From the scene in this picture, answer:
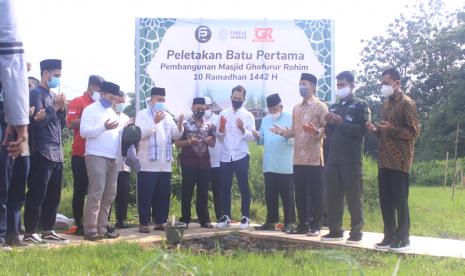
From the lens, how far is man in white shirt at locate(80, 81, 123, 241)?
20.9ft

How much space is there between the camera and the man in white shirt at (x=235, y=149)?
7.63 metres

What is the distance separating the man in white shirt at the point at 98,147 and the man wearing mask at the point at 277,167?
6.38 feet

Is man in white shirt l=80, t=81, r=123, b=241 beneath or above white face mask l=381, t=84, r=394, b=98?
beneath

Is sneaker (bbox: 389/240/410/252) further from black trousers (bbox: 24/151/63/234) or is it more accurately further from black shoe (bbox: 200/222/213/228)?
black trousers (bbox: 24/151/63/234)

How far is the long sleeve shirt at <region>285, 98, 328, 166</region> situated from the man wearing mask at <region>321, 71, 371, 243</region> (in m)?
0.35

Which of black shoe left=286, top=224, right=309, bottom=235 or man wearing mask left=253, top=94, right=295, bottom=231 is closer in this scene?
black shoe left=286, top=224, right=309, bottom=235

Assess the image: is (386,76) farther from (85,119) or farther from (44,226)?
(44,226)

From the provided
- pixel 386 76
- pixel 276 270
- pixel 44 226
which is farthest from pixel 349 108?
pixel 44 226

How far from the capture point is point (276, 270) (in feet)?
13.8

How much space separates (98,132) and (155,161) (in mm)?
1066

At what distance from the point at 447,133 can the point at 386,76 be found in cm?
2634

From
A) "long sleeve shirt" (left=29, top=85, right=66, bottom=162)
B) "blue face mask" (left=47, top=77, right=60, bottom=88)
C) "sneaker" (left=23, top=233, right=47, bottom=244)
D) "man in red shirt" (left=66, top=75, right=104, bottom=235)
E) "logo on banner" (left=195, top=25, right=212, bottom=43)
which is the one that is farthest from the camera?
"logo on banner" (left=195, top=25, right=212, bottom=43)

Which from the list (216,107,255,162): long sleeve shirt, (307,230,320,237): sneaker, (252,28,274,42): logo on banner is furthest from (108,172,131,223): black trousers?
(252,28,274,42): logo on banner

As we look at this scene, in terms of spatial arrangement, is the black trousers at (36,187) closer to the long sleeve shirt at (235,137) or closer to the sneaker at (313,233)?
the long sleeve shirt at (235,137)
